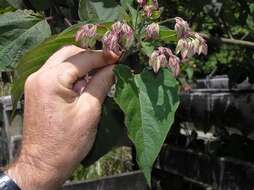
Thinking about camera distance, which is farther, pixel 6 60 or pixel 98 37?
pixel 6 60

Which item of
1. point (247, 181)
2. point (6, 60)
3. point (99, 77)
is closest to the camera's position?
point (99, 77)

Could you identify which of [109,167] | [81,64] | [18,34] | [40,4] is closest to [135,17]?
[81,64]

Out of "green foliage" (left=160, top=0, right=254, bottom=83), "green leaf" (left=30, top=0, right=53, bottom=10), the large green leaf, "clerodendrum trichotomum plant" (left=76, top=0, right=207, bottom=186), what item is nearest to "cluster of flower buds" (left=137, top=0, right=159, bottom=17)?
"clerodendrum trichotomum plant" (left=76, top=0, right=207, bottom=186)

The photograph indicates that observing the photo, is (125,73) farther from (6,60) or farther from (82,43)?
(6,60)

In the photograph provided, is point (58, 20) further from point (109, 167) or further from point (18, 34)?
point (109, 167)

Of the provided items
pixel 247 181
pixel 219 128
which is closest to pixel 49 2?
pixel 247 181

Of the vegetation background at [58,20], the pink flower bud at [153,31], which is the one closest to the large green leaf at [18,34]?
the vegetation background at [58,20]
